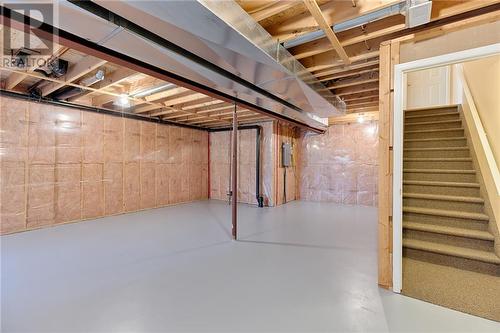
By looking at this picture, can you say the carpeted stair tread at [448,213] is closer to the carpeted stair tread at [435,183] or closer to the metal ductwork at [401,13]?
the carpeted stair tread at [435,183]

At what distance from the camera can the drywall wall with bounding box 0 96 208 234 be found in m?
3.62

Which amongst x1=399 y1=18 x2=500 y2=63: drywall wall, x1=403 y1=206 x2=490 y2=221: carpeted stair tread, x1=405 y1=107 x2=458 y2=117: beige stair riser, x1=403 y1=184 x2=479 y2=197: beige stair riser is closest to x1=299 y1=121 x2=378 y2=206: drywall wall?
x1=405 y1=107 x2=458 y2=117: beige stair riser

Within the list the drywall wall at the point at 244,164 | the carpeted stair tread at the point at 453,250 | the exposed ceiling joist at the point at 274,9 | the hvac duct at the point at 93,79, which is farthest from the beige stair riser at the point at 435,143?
the hvac duct at the point at 93,79

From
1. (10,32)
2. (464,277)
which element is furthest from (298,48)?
(10,32)

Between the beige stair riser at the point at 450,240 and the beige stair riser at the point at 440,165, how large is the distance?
122 cm

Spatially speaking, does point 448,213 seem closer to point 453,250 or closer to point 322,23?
point 453,250

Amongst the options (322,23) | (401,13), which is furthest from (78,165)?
(401,13)

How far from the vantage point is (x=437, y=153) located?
344 cm

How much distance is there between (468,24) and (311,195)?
5.37 metres

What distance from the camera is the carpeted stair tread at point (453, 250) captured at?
7.03ft

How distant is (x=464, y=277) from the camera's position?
2.13 m

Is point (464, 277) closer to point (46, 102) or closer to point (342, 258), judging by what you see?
point (342, 258)

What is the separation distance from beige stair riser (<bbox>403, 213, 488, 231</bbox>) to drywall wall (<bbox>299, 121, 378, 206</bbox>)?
10.8ft

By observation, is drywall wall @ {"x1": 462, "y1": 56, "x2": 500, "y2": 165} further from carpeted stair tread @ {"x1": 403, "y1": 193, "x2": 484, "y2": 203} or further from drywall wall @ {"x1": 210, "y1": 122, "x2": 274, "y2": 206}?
drywall wall @ {"x1": 210, "y1": 122, "x2": 274, "y2": 206}
